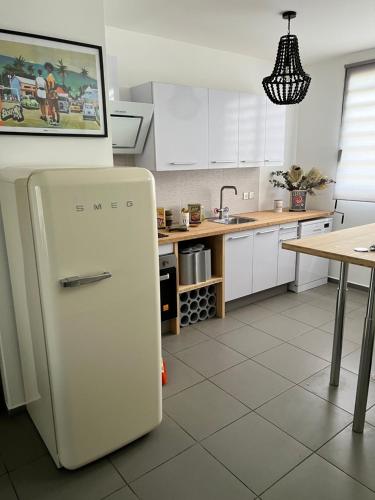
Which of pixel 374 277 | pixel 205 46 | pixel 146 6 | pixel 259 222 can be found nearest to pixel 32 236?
pixel 374 277

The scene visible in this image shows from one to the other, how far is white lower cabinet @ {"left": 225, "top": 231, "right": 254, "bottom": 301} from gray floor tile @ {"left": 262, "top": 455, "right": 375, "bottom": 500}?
1.91 metres

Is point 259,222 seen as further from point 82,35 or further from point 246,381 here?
point 82,35

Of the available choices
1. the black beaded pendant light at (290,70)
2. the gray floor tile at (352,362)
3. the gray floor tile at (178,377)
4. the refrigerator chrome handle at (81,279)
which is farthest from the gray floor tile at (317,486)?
the black beaded pendant light at (290,70)

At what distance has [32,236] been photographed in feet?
5.08

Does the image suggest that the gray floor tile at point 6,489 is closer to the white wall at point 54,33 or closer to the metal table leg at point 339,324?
the white wall at point 54,33

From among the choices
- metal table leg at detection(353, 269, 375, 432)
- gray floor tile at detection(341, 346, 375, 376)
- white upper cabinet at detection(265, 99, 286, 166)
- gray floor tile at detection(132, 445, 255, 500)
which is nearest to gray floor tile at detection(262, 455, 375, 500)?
gray floor tile at detection(132, 445, 255, 500)

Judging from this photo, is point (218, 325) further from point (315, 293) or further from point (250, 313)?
point (315, 293)

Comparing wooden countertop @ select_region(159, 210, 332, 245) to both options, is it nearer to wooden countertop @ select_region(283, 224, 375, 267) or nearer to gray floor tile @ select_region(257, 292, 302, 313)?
gray floor tile @ select_region(257, 292, 302, 313)

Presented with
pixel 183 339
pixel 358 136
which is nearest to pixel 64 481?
pixel 183 339

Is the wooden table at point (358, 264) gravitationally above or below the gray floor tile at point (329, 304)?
above

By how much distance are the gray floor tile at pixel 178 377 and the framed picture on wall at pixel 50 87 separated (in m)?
1.70

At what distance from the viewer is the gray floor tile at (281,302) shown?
12.5 feet

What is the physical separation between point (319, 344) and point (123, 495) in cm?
197

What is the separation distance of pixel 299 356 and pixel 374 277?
1196 mm
